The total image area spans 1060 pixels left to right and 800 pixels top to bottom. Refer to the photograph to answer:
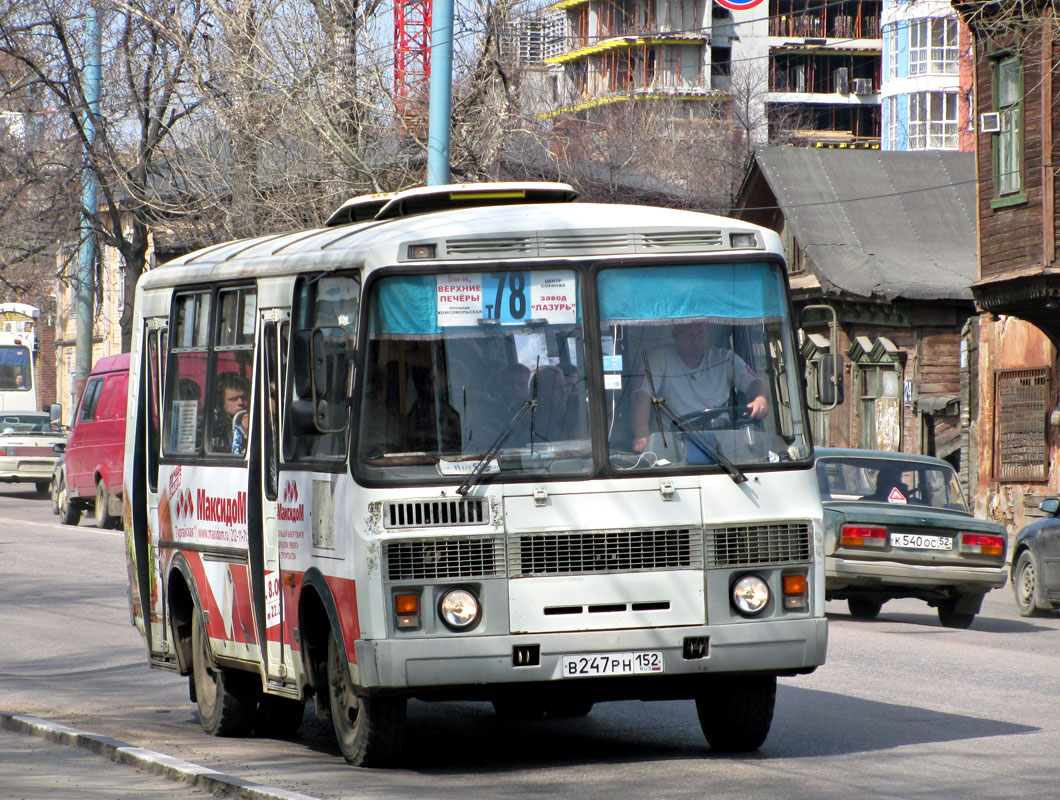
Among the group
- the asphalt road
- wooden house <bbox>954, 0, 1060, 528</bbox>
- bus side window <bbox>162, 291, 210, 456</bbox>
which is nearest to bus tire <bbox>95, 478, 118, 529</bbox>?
the asphalt road

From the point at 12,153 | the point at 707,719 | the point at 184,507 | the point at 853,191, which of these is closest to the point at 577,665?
the point at 707,719

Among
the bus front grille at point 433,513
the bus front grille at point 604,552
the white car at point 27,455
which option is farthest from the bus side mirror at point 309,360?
the white car at point 27,455

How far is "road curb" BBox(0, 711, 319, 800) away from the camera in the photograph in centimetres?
739

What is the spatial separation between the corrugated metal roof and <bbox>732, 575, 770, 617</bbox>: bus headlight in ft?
99.2

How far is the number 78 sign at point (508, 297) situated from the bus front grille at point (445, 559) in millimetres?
980

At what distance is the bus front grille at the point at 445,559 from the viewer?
777cm

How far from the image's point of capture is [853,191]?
40.7 m

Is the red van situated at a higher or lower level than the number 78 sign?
lower

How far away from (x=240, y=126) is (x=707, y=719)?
838 inches

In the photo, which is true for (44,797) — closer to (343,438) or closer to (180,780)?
(180,780)

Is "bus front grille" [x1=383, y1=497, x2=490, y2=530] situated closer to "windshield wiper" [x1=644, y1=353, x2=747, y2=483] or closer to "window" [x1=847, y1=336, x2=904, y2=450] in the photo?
"windshield wiper" [x1=644, y1=353, x2=747, y2=483]

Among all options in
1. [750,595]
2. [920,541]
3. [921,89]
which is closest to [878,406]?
[920,541]

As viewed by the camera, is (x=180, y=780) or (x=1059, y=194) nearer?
(x=180, y=780)

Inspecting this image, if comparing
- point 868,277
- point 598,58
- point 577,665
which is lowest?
point 577,665
